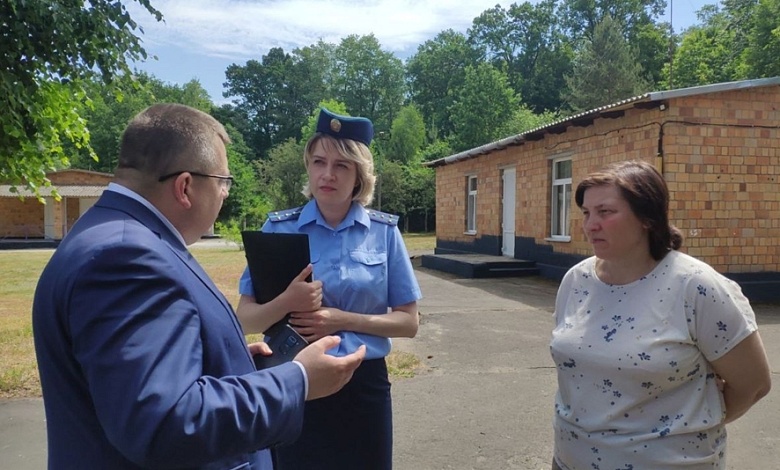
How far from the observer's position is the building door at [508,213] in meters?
16.4

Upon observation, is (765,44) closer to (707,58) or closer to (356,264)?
(707,58)

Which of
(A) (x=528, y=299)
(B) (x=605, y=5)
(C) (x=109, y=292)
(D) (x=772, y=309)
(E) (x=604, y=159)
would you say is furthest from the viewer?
(B) (x=605, y=5)

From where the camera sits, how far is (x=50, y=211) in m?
39.4

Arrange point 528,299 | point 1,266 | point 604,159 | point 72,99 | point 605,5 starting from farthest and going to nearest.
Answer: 1. point 605,5
2. point 1,266
3. point 604,159
4. point 528,299
5. point 72,99

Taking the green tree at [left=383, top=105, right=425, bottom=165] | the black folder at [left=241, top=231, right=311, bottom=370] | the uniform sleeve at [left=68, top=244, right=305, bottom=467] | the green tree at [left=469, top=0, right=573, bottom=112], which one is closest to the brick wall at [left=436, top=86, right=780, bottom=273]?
the black folder at [left=241, top=231, right=311, bottom=370]

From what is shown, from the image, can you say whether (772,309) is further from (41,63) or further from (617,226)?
(41,63)

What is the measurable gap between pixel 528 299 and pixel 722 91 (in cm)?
512

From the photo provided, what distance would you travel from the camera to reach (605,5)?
63469 mm

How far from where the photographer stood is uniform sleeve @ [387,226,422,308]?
2330 millimetres

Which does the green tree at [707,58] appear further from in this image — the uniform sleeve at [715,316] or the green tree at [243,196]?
the uniform sleeve at [715,316]

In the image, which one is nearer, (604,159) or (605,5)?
(604,159)

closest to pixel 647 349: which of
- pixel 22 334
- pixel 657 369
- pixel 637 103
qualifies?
pixel 657 369

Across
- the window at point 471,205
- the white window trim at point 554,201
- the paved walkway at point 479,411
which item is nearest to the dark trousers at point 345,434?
the paved walkway at point 479,411

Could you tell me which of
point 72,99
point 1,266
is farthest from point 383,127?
point 72,99
